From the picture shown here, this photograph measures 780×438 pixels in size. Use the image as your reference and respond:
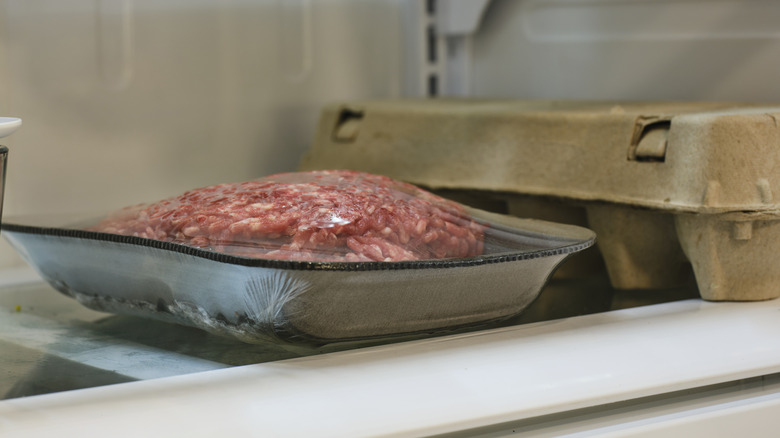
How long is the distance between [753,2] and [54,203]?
0.87 m

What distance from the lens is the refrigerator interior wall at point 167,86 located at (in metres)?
1.09

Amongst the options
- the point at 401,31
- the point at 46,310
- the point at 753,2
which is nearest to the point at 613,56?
the point at 753,2

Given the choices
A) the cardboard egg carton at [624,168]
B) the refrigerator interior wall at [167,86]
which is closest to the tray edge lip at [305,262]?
the cardboard egg carton at [624,168]

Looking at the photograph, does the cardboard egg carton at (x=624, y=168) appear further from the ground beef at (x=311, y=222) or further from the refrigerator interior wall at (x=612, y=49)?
the ground beef at (x=311, y=222)

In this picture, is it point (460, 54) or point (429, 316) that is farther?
point (460, 54)

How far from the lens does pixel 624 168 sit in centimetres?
90

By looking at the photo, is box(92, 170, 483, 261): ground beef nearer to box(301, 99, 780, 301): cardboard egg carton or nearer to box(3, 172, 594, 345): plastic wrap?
box(3, 172, 594, 345): plastic wrap

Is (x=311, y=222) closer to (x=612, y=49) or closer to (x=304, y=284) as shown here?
(x=304, y=284)

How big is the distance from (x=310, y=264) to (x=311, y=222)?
0.08 m

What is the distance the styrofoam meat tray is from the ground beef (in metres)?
0.02

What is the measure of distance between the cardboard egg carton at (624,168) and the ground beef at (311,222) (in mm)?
205

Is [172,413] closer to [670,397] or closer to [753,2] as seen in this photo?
[670,397]

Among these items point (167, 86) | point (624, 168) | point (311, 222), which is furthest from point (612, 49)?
point (311, 222)

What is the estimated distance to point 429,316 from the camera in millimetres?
682
